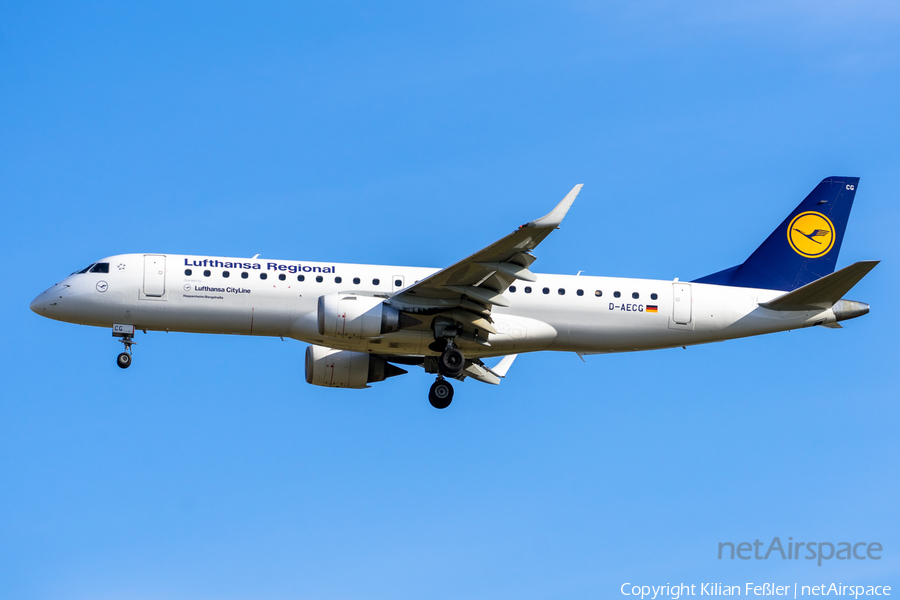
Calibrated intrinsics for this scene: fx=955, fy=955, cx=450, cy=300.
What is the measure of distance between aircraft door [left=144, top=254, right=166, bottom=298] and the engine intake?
502cm

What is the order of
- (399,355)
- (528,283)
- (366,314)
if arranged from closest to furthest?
(366,314)
(528,283)
(399,355)

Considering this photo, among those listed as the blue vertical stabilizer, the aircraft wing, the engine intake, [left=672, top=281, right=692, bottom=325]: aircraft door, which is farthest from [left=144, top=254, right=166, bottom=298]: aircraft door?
the blue vertical stabilizer

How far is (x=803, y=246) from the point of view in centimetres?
3262

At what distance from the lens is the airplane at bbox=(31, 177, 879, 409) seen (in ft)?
92.7

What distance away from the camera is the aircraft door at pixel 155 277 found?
29.1 metres

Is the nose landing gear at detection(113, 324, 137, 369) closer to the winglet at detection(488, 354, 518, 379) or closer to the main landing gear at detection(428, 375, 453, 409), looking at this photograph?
the main landing gear at detection(428, 375, 453, 409)

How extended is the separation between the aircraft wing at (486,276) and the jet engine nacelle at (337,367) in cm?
452

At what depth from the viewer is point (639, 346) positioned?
30375 millimetres

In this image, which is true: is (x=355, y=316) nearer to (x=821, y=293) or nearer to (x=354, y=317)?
(x=354, y=317)

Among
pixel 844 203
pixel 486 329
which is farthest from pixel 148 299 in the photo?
pixel 844 203

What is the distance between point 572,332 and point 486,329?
279 centimetres

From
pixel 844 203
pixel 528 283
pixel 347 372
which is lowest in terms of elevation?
pixel 347 372

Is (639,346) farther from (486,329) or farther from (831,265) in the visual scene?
(831,265)

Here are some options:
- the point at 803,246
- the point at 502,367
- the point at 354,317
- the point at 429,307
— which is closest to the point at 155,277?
the point at 354,317
